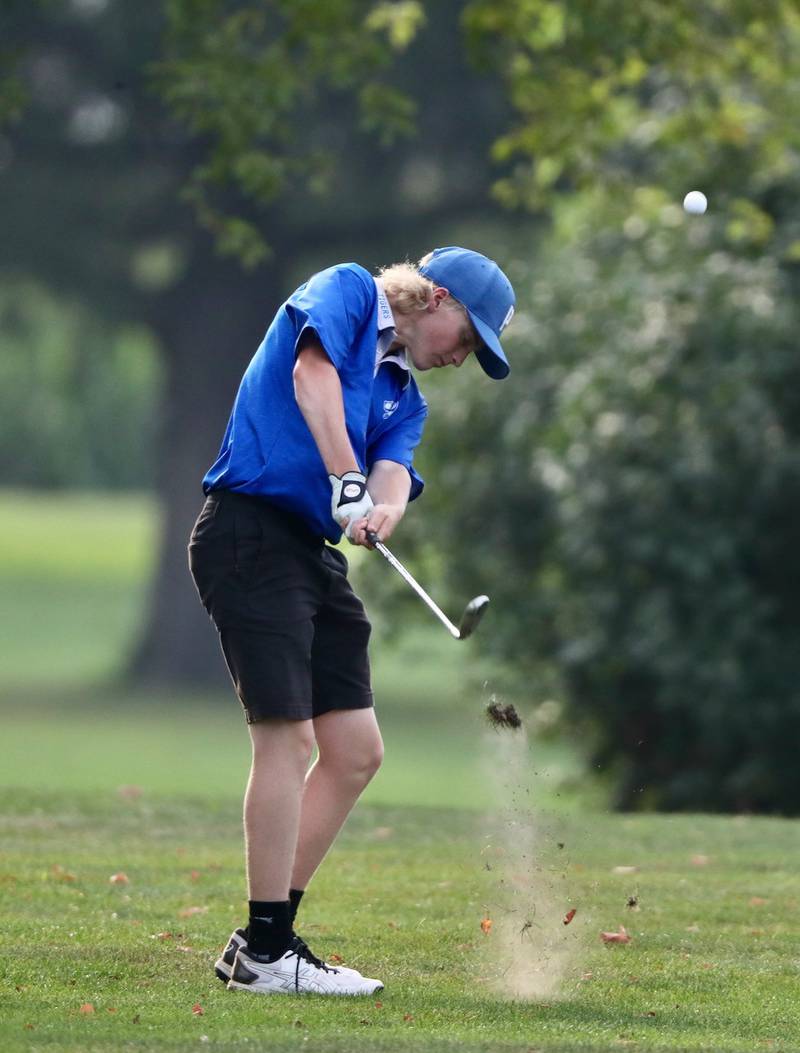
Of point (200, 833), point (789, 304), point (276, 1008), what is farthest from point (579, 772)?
point (276, 1008)

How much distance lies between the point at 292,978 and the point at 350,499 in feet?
4.08

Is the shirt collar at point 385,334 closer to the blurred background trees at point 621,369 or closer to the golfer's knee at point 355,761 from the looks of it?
the golfer's knee at point 355,761

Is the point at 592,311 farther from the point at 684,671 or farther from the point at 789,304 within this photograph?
Answer: the point at 684,671

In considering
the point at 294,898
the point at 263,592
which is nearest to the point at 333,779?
the point at 294,898

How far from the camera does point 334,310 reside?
5.26 metres

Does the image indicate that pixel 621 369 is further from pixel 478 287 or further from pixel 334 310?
pixel 334 310

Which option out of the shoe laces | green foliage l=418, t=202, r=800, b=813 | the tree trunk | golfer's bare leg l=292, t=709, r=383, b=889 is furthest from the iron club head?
the tree trunk

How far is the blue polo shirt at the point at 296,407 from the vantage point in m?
5.32

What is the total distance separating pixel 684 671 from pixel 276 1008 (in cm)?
903

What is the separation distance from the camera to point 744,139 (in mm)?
13852

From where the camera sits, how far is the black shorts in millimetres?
5266

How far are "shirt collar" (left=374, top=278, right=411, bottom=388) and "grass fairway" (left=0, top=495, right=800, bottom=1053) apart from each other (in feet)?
3.41

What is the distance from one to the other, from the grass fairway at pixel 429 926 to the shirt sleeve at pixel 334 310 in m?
1.15

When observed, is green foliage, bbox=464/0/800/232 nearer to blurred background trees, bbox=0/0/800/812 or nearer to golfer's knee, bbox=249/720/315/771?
blurred background trees, bbox=0/0/800/812
